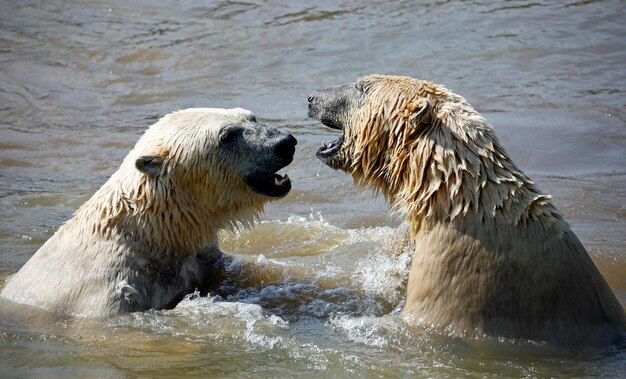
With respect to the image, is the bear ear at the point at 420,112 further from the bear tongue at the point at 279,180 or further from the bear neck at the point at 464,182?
the bear tongue at the point at 279,180

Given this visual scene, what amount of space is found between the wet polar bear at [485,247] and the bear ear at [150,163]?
1.70 m

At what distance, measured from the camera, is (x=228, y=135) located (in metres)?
7.02

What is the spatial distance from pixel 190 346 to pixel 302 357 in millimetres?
775

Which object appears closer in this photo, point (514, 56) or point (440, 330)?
point (440, 330)

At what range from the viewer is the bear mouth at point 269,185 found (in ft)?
23.2

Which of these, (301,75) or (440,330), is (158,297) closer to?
(440,330)

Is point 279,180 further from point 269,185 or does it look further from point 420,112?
point 420,112

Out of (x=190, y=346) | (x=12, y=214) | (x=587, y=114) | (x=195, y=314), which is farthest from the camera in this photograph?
(x=587, y=114)

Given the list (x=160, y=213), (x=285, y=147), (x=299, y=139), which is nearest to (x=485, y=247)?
(x=285, y=147)

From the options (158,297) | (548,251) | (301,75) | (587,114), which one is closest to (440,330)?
(548,251)

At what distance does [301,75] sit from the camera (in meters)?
14.3

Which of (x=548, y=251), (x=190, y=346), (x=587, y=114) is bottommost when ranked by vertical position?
(x=190, y=346)

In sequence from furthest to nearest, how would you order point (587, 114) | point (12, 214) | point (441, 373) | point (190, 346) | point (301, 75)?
point (301, 75)
point (587, 114)
point (12, 214)
point (190, 346)
point (441, 373)

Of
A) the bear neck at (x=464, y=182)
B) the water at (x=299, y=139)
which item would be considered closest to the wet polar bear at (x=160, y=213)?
the water at (x=299, y=139)
